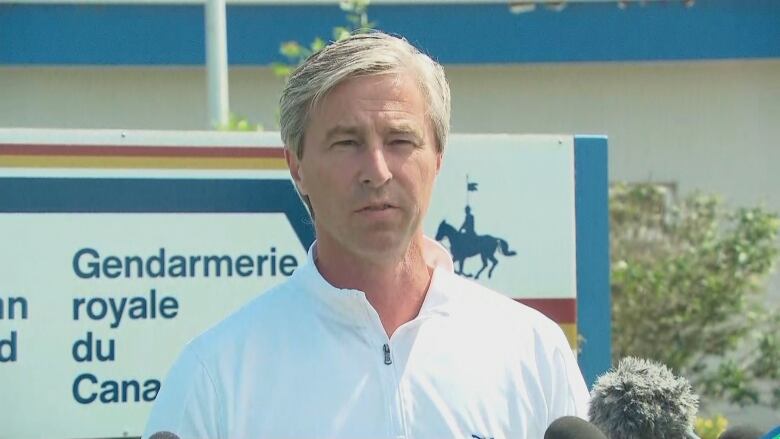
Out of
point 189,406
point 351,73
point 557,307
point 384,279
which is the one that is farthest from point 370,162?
point 557,307

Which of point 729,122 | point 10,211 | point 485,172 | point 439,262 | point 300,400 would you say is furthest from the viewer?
point 729,122

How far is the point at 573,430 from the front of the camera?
4.59 ft

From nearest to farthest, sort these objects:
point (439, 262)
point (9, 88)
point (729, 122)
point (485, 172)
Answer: point (439, 262), point (485, 172), point (9, 88), point (729, 122)

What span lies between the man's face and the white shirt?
13cm

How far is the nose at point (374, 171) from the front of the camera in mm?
2018

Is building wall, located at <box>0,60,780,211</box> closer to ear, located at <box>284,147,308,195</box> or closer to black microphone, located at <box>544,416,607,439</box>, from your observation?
ear, located at <box>284,147,308,195</box>

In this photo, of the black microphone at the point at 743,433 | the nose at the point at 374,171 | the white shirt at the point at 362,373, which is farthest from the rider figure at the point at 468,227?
the black microphone at the point at 743,433

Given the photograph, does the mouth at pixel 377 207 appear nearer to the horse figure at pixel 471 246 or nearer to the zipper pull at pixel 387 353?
the zipper pull at pixel 387 353

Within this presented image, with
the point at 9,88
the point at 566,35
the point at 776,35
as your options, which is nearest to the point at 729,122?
the point at 776,35

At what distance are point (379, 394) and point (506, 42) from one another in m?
7.72

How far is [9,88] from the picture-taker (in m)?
9.39

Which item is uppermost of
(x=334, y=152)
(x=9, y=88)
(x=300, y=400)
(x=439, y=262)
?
(x=9, y=88)

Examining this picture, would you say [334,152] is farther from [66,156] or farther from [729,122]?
[729,122]

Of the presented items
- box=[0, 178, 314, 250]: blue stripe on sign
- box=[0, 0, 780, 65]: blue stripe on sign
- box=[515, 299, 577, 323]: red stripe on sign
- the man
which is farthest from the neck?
box=[0, 0, 780, 65]: blue stripe on sign
